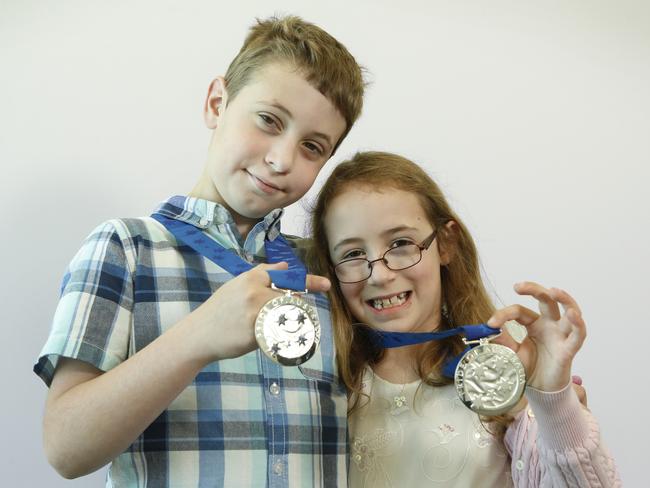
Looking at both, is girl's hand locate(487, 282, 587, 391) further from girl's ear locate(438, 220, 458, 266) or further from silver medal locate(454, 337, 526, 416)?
girl's ear locate(438, 220, 458, 266)

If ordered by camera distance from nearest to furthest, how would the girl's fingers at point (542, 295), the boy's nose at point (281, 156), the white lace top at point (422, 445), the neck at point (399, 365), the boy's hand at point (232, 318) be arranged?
the boy's hand at point (232, 318) < the girl's fingers at point (542, 295) < the boy's nose at point (281, 156) < the white lace top at point (422, 445) < the neck at point (399, 365)

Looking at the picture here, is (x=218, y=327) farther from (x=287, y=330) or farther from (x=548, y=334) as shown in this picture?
(x=548, y=334)

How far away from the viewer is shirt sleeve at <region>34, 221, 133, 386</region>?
1091mm

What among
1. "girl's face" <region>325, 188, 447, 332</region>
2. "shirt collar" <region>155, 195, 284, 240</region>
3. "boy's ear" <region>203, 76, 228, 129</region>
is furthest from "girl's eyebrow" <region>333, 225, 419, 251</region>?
"boy's ear" <region>203, 76, 228, 129</region>

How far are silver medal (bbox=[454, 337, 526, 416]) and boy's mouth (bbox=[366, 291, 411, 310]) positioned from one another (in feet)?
0.81

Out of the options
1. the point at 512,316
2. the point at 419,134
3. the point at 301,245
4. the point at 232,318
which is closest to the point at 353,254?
the point at 301,245

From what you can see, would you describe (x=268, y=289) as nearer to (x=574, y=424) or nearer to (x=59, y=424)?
(x=59, y=424)

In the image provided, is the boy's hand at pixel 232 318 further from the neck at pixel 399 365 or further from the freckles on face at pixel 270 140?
the neck at pixel 399 365

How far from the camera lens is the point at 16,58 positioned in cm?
172

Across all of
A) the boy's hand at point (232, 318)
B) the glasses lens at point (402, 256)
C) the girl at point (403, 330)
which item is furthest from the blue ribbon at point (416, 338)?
the boy's hand at point (232, 318)

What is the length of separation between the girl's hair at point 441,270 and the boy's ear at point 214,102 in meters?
0.28

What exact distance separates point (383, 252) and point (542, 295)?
347mm

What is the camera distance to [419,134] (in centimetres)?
198

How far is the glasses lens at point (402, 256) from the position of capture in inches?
55.9
